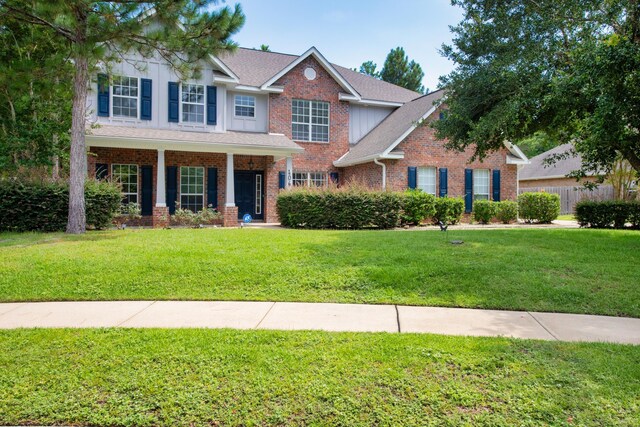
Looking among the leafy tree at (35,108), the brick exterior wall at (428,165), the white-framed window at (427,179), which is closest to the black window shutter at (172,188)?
the leafy tree at (35,108)

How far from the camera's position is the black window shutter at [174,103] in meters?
17.5

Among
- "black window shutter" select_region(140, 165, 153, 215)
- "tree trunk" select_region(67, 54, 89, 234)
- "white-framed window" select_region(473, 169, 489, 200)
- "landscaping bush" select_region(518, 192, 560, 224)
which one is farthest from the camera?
"white-framed window" select_region(473, 169, 489, 200)

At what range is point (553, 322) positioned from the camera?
5156 millimetres

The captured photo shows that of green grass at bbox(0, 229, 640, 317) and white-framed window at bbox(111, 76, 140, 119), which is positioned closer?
green grass at bbox(0, 229, 640, 317)

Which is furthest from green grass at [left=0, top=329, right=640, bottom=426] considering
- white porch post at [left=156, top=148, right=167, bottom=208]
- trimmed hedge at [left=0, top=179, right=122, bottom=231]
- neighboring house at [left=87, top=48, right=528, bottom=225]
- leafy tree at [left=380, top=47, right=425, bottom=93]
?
leafy tree at [left=380, top=47, right=425, bottom=93]

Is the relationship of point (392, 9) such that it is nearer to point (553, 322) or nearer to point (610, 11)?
point (610, 11)

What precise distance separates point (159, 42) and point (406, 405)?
1144 centimetres

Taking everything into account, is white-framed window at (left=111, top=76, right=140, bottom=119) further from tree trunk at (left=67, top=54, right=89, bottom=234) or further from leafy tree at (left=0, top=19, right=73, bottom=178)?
tree trunk at (left=67, top=54, right=89, bottom=234)

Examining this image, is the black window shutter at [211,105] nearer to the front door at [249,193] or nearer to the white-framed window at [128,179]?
the front door at [249,193]

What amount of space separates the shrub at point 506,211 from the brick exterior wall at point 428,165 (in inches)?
35.9

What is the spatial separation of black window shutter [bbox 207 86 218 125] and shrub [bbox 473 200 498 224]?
1187cm

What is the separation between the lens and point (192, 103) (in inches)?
706

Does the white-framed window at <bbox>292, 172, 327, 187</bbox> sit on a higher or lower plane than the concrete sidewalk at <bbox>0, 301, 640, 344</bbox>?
higher

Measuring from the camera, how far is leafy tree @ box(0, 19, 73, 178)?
13062 millimetres
